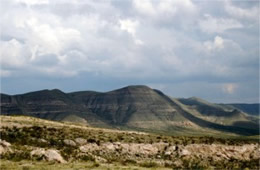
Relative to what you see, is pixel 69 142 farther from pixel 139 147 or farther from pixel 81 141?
pixel 139 147

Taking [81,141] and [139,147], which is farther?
[139,147]

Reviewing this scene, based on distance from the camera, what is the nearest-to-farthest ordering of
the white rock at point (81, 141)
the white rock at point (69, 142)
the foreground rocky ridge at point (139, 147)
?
the foreground rocky ridge at point (139, 147) < the white rock at point (69, 142) < the white rock at point (81, 141)

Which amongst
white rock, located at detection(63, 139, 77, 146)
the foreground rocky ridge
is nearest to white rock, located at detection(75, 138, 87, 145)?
the foreground rocky ridge

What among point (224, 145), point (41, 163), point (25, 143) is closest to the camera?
point (41, 163)

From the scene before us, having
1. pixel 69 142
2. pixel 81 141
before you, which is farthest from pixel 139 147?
pixel 69 142

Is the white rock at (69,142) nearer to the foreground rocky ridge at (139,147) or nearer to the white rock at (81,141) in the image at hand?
the foreground rocky ridge at (139,147)

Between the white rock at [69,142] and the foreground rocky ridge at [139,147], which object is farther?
the white rock at [69,142]

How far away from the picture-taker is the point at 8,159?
4388 cm

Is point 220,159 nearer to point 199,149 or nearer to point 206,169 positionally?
point 199,149

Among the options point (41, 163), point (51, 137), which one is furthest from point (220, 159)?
point (41, 163)

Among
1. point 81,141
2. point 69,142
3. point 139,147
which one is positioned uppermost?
point 81,141

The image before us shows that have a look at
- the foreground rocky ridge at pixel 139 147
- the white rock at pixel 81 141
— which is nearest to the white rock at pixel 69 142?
the foreground rocky ridge at pixel 139 147

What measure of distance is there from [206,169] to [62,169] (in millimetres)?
22014

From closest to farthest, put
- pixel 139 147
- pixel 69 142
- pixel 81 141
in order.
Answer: pixel 69 142
pixel 81 141
pixel 139 147
